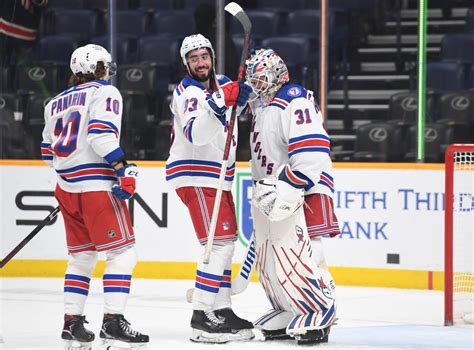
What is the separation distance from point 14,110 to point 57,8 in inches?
30.9

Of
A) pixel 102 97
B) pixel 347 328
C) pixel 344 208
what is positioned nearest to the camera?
pixel 102 97

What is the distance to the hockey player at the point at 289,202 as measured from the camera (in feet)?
15.9

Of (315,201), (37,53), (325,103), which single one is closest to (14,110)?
(37,53)

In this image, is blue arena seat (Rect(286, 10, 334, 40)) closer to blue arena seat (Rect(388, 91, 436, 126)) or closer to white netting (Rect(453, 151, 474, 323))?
blue arena seat (Rect(388, 91, 436, 126))

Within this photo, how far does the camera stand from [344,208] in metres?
7.08

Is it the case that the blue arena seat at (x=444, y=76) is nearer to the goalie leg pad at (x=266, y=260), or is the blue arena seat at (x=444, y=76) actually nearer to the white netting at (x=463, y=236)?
the white netting at (x=463, y=236)

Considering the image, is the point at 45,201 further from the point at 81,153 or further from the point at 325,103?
the point at 81,153

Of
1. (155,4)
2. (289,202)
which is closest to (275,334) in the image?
(289,202)

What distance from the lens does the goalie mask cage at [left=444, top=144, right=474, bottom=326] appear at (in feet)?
18.8

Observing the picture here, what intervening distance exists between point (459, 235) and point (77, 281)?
233 centimetres

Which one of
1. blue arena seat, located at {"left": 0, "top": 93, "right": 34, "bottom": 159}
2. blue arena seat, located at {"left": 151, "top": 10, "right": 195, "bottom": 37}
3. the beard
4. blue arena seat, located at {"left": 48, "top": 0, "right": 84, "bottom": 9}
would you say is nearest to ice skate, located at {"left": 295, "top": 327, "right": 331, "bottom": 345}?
the beard

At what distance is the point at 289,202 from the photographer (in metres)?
4.82

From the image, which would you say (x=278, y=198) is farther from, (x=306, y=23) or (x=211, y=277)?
(x=306, y=23)

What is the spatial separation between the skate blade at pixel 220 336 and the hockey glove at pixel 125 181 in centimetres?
78
